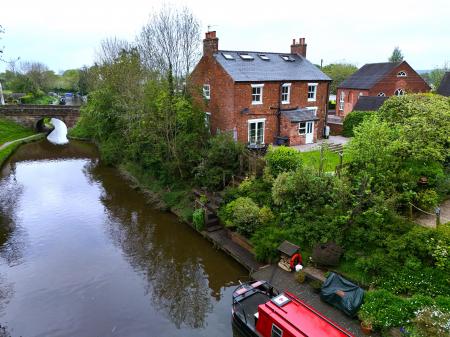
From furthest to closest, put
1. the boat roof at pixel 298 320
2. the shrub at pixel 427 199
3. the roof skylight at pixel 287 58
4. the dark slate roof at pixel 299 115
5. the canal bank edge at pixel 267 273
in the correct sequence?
the roof skylight at pixel 287 58, the dark slate roof at pixel 299 115, the shrub at pixel 427 199, the canal bank edge at pixel 267 273, the boat roof at pixel 298 320

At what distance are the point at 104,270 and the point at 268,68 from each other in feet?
71.5

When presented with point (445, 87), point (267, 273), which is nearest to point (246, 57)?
point (267, 273)

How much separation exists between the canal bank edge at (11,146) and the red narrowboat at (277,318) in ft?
109

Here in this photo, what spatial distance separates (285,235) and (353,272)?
3691mm

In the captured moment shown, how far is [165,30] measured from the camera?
27.4 meters

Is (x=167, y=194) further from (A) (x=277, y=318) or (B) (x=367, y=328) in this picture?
(B) (x=367, y=328)

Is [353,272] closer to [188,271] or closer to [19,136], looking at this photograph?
[188,271]

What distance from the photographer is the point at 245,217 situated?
17.3 m

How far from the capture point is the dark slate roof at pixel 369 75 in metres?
45.5

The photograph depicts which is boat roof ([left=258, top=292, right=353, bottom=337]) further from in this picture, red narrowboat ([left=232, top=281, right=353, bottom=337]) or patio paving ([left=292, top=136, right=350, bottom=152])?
patio paving ([left=292, top=136, right=350, bottom=152])

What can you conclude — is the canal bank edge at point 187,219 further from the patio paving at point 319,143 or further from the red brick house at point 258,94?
the patio paving at point 319,143

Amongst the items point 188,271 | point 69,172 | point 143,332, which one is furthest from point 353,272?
point 69,172

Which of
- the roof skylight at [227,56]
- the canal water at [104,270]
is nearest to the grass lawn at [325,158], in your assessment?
the canal water at [104,270]

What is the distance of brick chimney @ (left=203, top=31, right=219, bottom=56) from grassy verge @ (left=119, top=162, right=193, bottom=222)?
39.8ft
